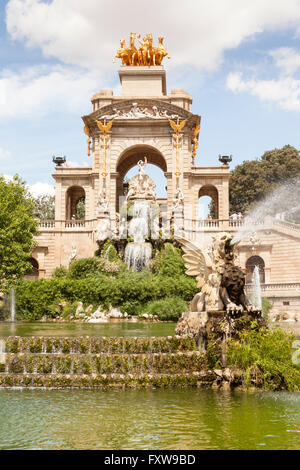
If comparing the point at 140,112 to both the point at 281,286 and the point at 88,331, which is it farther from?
the point at 88,331

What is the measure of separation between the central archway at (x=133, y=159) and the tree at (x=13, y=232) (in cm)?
1390

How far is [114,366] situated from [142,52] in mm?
39130

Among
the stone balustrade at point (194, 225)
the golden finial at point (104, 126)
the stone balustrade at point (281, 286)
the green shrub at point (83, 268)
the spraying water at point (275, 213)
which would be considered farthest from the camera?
the golden finial at point (104, 126)

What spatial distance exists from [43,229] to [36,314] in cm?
1222

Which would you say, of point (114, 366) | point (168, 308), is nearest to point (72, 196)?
point (168, 308)

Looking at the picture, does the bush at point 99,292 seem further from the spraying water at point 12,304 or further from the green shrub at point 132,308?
the spraying water at point 12,304

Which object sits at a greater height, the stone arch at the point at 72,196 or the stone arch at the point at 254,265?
the stone arch at the point at 72,196

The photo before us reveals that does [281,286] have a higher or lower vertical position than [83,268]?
lower

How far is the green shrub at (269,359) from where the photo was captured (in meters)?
10.9

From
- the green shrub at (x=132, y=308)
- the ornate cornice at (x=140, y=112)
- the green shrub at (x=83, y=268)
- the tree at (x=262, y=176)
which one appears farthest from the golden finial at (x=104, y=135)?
the tree at (x=262, y=176)

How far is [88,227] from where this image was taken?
4119 centimetres

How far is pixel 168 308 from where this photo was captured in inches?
1121

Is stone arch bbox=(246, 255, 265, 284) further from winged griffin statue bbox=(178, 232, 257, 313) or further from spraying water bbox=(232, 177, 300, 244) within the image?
winged griffin statue bbox=(178, 232, 257, 313)

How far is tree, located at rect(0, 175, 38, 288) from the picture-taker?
96.2 ft
